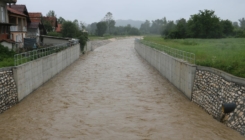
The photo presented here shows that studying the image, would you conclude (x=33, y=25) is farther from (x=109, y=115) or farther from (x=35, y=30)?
(x=109, y=115)

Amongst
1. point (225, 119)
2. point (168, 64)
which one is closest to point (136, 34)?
point (168, 64)

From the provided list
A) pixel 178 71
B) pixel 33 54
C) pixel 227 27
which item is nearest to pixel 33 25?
pixel 33 54

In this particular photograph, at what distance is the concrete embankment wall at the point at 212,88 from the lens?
11.6 meters

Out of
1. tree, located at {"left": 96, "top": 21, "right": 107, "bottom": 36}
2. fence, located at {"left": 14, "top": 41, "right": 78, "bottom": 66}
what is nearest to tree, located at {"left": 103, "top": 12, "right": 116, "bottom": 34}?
tree, located at {"left": 96, "top": 21, "right": 107, "bottom": 36}

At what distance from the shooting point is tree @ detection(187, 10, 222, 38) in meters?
60.8

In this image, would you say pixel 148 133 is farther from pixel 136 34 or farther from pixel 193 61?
pixel 136 34

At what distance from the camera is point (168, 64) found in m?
23.0

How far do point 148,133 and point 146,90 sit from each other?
8.15m

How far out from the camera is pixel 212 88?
14.0 meters

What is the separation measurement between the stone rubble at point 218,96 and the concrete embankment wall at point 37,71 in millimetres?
9449

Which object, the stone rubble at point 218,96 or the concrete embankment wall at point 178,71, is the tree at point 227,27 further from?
the stone rubble at point 218,96

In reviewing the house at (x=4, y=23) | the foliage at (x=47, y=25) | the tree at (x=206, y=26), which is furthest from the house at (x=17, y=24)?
the tree at (x=206, y=26)

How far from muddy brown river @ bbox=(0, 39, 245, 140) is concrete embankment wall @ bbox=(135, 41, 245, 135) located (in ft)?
1.23

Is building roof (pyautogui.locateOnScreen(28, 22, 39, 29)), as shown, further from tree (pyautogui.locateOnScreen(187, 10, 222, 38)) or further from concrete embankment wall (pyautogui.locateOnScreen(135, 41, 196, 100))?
tree (pyautogui.locateOnScreen(187, 10, 222, 38))
